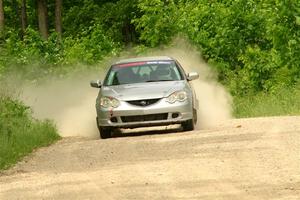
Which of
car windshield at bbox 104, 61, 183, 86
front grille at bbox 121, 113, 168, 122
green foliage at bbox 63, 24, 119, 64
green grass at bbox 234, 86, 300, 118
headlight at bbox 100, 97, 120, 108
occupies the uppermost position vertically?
A: car windshield at bbox 104, 61, 183, 86

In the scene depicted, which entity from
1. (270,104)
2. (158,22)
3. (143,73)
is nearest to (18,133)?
(143,73)

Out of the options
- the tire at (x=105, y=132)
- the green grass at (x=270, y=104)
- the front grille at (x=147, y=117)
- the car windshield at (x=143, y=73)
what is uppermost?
the car windshield at (x=143, y=73)

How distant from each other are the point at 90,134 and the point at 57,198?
34.6ft

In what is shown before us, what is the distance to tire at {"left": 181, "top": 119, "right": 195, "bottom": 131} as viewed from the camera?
711 inches

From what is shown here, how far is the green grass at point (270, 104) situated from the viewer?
22.3 meters

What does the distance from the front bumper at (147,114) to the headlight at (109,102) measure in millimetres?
81

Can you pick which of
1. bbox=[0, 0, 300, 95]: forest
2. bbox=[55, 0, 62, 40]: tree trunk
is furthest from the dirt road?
bbox=[55, 0, 62, 40]: tree trunk

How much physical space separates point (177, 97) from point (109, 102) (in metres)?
1.30

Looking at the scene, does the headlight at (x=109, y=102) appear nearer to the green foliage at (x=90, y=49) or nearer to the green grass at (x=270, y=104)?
the green grass at (x=270, y=104)

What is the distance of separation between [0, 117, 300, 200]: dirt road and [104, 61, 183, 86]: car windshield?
2.08 metres

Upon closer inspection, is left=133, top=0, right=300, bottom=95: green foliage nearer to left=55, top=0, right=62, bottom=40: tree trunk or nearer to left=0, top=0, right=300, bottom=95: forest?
left=0, top=0, right=300, bottom=95: forest

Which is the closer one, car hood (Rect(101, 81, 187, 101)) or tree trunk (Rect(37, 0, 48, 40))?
car hood (Rect(101, 81, 187, 101))

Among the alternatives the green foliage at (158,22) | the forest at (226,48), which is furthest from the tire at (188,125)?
the green foliage at (158,22)

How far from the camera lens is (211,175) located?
10.8 m
